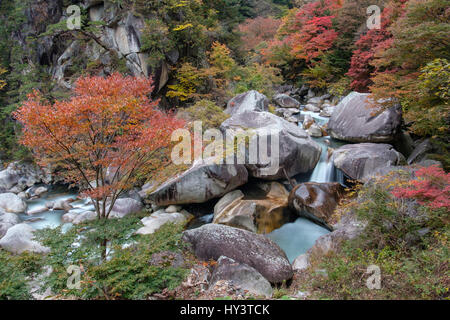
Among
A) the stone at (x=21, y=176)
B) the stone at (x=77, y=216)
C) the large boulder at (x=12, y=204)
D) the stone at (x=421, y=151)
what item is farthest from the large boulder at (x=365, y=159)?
the stone at (x=21, y=176)

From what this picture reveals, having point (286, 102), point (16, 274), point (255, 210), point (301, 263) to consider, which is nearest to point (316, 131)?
point (286, 102)

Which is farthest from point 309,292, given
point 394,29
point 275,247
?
point 394,29

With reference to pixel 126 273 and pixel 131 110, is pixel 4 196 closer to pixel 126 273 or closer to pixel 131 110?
pixel 131 110

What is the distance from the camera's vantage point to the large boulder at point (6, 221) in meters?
9.76

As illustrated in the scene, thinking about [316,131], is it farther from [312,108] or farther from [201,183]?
[201,183]

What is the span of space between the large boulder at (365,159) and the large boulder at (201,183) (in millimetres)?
3969

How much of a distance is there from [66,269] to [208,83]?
14017 millimetres

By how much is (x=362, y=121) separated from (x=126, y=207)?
10939mm

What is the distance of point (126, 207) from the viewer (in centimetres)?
1062

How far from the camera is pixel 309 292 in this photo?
4.93m

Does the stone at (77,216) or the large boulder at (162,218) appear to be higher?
the large boulder at (162,218)

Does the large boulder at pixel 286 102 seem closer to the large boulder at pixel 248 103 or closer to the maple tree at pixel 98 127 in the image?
the large boulder at pixel 248 103

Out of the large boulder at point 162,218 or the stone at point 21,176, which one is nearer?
the large boulder at point 162,218

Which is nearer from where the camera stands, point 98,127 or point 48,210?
point 98,127
